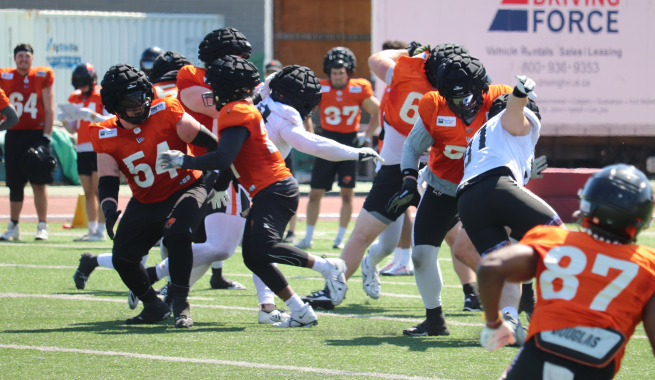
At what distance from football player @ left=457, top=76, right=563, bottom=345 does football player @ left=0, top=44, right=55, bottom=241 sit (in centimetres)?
626

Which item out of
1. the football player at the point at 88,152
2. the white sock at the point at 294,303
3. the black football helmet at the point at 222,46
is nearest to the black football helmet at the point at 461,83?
the white sock at the point at 294,303

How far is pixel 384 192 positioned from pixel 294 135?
3.67 feet

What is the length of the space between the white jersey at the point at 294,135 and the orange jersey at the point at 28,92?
189 inches

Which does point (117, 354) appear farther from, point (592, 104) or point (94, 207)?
point (592, 104)

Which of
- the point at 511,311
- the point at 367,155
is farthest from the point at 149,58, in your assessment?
the point at 511,311

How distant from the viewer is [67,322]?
4.92 metres

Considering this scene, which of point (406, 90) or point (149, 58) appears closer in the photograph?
point (406, 90)

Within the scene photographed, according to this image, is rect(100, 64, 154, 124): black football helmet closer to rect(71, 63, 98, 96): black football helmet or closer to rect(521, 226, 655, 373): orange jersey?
rect(521, 226, 655, 373): orange jersey

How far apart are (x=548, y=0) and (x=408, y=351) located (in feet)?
44.0

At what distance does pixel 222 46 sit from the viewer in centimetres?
555

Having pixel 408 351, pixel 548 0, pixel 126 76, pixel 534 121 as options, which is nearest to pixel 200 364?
pixel 408 351

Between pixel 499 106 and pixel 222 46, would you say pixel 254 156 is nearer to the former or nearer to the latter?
pixel 222 46

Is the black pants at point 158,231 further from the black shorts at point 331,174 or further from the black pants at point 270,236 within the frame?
the black shorts at point 331,174

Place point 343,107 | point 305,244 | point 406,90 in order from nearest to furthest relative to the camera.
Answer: point 406,90 < point 305,244 < point 343,107
